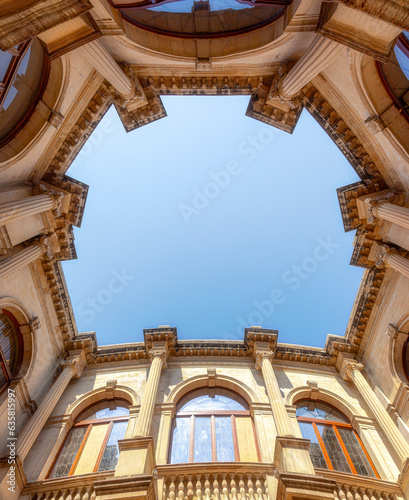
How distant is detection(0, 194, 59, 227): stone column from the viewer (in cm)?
907

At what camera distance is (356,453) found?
1091 cm

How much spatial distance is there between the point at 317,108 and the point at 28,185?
34.6ft

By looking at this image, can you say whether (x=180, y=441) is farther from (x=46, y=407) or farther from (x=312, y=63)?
(x=312, y=63)

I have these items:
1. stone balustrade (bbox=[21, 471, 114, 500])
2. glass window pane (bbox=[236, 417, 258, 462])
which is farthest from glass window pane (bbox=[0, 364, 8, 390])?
glass window pane (bbox=[236, 417, 258, 462])

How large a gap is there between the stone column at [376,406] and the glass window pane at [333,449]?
1596 millimetres

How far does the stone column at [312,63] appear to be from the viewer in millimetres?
9453

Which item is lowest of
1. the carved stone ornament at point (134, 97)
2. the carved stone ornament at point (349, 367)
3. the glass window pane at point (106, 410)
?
the glass window pane at point (106, 410)

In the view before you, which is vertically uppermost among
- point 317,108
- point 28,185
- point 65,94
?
point 317,108

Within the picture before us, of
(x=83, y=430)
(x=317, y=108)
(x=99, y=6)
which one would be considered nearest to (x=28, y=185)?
(x=99, y=6)

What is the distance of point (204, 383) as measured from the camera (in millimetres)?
12797

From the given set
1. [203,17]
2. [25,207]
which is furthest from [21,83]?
[203,17]

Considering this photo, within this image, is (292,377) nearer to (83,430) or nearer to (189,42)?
(83,430)

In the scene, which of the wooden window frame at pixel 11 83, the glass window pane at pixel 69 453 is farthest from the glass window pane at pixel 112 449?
the wooden window frame at pixel 11 83

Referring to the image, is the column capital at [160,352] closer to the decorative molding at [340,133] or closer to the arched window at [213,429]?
Result: the arched window at [213,429]
